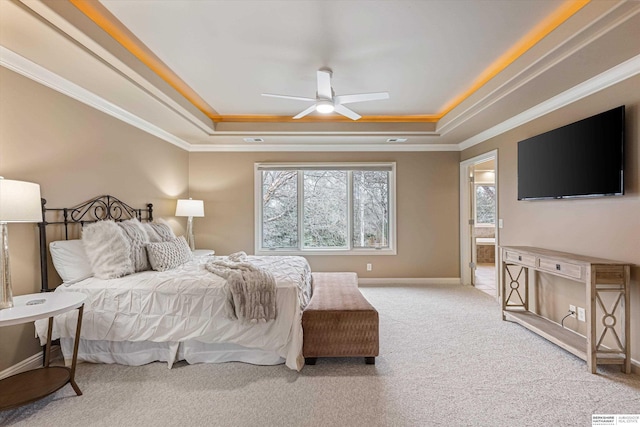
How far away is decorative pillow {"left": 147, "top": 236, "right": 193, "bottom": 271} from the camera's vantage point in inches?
115

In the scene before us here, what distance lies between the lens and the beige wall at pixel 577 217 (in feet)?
7.73

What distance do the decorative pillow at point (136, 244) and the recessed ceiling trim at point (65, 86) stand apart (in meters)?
1.26

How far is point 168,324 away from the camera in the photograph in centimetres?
243

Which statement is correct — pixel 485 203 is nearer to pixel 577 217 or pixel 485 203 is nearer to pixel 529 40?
pixel 577 217

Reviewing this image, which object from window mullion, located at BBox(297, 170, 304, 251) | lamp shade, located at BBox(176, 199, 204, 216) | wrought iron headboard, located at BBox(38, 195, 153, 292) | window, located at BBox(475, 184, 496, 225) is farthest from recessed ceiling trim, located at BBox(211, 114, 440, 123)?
window, located at BBox(475, 184, 496, 225)

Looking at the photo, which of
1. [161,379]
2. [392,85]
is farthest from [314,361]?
[392,85]

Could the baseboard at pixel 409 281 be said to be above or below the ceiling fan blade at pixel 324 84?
below

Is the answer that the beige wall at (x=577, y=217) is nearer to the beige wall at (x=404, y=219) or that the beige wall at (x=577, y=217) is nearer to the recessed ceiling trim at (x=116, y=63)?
the beige wall at (x=404, y=219)

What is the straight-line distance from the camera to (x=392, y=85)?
3.37 metres

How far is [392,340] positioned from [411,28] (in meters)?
2.83

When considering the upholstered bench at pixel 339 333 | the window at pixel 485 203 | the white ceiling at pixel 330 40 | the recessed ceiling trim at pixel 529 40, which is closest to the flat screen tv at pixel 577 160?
the recessed ceiling trim at pixel 529 40

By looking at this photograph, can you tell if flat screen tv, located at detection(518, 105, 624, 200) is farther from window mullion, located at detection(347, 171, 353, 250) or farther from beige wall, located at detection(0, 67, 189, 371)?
beige wall, located at detection(0, 67, 189, 371)

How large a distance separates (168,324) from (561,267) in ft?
11.3

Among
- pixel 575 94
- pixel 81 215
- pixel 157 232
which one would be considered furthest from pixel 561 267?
pixel 81 215
